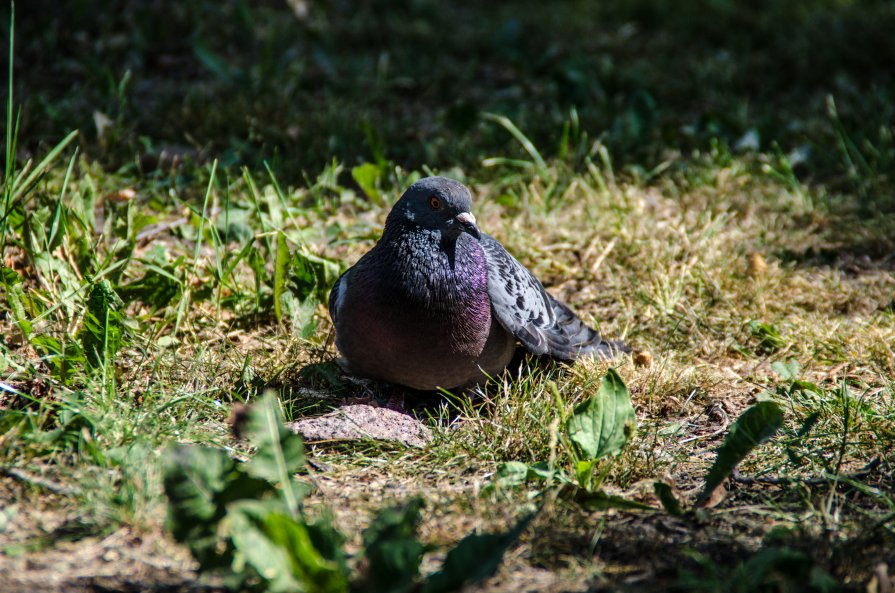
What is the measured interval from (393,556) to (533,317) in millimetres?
1983

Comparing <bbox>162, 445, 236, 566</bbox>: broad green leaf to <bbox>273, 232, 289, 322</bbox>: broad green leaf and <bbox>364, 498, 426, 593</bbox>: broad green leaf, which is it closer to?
<bbox>364, 498, 426, 593</bbox>: broad green leaf

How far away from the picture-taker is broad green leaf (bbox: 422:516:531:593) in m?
2.15

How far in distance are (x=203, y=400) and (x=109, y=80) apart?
3183 mm

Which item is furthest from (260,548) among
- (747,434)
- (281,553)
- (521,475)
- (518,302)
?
(518,302)

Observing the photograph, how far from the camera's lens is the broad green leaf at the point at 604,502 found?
9.12 ft

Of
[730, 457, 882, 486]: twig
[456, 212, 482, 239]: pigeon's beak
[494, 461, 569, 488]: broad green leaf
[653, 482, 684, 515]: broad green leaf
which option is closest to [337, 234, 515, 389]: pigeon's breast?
[456, 212, 482, 239]: pigeon's beak

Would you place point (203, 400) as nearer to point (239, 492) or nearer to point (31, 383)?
point (31, 383)

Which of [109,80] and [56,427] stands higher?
[109,80]

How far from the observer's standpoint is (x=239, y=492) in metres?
2.38

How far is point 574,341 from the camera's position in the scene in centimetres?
402

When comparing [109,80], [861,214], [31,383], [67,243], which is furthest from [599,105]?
[31,383]

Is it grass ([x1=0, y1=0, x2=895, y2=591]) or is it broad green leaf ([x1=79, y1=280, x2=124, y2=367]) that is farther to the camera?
broad green leaf ([x1=79, y1=280, x2=124, y2=367])

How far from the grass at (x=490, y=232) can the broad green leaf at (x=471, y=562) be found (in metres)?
0.25

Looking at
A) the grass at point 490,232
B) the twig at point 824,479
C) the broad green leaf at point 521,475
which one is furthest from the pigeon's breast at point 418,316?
the twig at point 824,479
